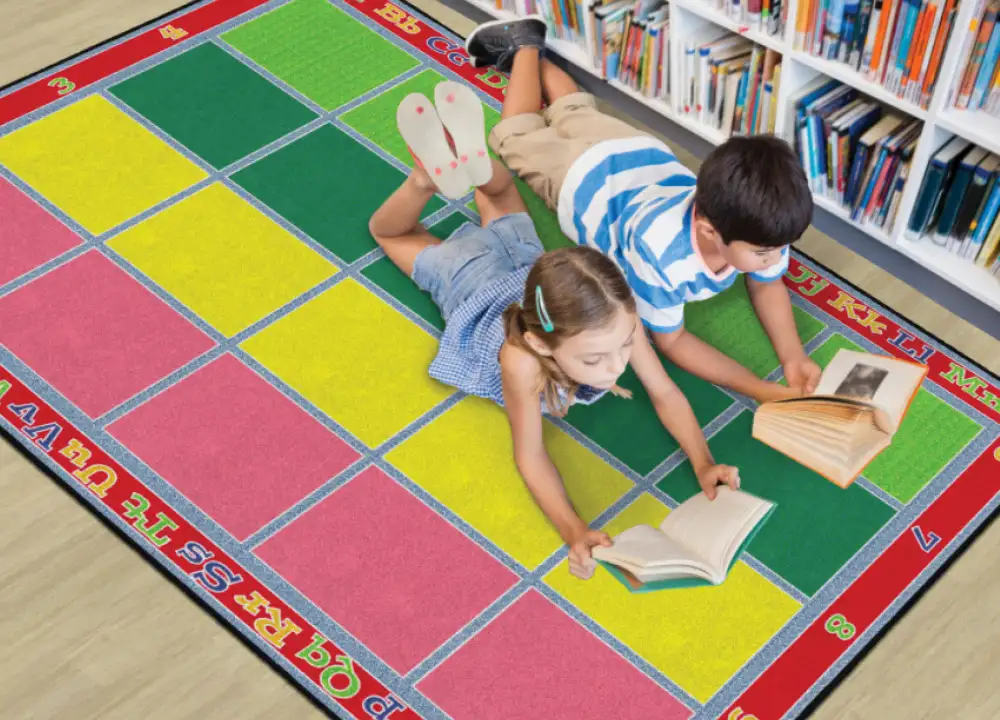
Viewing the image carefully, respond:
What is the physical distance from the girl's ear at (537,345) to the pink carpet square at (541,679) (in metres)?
0.48

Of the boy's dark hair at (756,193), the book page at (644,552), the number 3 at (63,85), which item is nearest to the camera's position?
the book page at (644,552)

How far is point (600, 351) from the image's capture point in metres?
2.00

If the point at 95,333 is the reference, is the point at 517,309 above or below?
above

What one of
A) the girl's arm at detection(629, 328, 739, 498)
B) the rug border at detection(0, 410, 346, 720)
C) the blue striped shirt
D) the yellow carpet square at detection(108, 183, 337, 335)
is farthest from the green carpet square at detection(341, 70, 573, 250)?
the rug border at detection(0, 410, 346, 720)

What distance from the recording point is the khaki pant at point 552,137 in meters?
2.64

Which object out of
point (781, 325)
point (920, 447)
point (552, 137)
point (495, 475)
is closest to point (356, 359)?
point (495, 475)

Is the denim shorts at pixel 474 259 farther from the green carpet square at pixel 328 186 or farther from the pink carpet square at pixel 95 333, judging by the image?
the pink carpet square at pixel 95 333

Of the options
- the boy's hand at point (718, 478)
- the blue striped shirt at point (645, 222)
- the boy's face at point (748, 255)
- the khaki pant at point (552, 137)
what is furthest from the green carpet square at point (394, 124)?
the boy's hand at point (718, 478)

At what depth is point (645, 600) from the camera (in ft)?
7.22

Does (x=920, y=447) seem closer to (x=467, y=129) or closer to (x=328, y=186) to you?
(x=467, y=129)

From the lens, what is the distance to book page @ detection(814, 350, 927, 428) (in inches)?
81.9

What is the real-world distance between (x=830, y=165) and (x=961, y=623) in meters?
1.08

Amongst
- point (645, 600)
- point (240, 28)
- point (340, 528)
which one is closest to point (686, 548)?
point (645, 600)

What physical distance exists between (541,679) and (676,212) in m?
0.90
